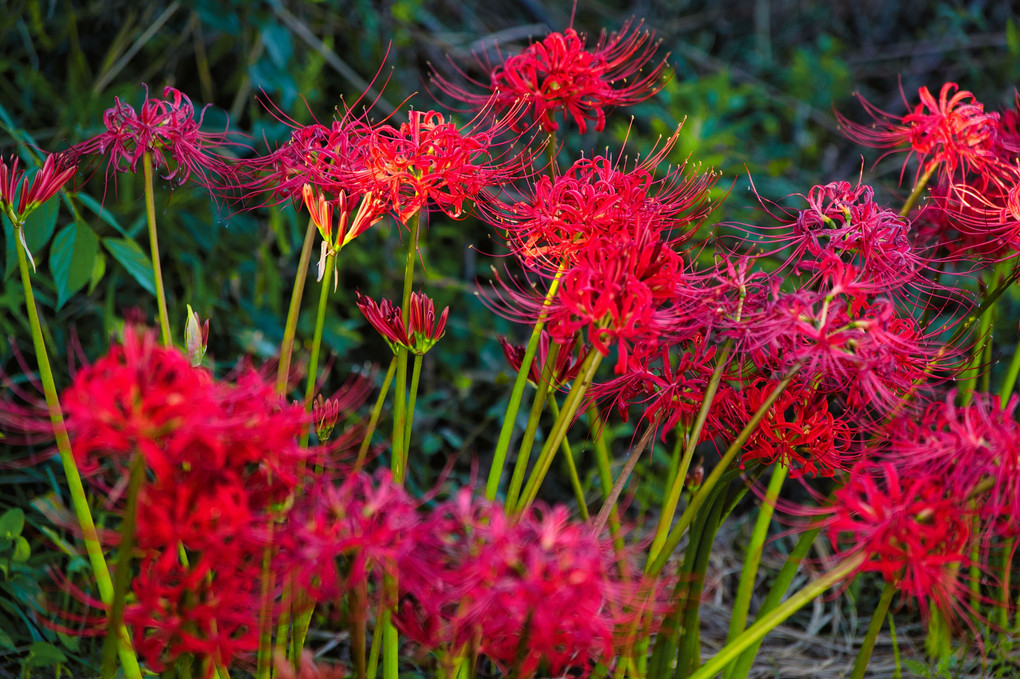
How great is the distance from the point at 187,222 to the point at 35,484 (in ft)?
1.86

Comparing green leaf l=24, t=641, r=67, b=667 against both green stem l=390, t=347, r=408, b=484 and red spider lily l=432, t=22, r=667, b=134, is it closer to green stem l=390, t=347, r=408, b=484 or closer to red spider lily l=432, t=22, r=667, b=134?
green stem l=390, t=347, r=408, b=484

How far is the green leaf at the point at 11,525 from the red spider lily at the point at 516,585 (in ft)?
2.49

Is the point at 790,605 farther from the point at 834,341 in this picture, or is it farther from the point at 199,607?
the point at 199,607

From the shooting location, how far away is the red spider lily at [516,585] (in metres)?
0.61

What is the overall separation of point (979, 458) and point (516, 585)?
41 centimetres

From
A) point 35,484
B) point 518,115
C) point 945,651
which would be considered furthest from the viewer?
point 35,484

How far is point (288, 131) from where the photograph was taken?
1894 mm

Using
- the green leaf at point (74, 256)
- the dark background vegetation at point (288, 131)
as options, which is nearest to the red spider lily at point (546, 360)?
the dark background vegetation at point (288, 131)

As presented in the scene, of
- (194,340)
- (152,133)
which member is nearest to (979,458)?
(194,340)

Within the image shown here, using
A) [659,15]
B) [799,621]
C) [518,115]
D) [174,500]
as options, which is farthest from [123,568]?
[659,15]

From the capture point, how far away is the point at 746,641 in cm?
77

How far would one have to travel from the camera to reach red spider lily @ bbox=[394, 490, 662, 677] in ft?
2.00

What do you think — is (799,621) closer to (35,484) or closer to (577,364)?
(577,364)

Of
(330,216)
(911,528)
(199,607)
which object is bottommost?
(199,607)
